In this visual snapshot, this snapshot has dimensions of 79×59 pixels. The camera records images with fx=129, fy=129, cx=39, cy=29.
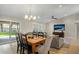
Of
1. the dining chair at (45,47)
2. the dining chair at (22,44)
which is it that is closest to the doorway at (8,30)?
the dining chair at (22,44)

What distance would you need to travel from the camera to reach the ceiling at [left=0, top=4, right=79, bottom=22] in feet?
7.55

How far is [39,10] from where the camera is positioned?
234 cm

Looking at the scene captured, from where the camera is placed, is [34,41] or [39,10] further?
[34,41]

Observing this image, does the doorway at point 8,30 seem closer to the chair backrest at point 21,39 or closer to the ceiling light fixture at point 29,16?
the chair backrest at point 21,39

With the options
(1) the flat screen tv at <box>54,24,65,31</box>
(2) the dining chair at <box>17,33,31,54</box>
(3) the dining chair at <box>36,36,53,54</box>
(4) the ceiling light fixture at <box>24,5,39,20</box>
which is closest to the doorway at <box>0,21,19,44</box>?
(2) the dining chair at <box>17,33,31,54</box>

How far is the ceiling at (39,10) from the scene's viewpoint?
2303 millimetres

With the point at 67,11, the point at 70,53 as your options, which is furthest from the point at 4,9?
Answer: the point at 70,53

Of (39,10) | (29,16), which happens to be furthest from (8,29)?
(39,10)

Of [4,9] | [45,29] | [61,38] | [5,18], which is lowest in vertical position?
[61,38]

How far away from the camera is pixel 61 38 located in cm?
238

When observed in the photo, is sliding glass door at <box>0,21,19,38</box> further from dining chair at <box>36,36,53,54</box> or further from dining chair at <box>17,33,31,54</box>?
dining chair at <box>36,36,53,54</box>

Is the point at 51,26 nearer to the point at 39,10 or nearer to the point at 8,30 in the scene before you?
the point at 39,10
